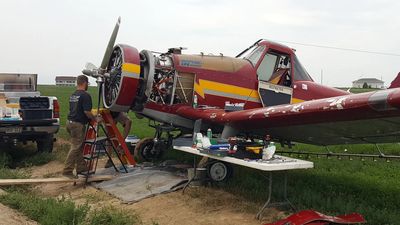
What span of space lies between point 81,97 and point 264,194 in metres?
3.71

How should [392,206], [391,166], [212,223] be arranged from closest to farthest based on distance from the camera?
[212,223] → [392,206] → [391,166]

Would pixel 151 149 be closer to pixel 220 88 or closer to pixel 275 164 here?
pixel 220 88

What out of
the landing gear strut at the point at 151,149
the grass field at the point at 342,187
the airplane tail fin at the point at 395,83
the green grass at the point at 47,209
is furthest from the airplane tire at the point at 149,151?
the airplane tail fin at the point at 395,83

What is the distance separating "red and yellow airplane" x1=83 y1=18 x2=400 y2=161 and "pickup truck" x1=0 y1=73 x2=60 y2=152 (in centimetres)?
258

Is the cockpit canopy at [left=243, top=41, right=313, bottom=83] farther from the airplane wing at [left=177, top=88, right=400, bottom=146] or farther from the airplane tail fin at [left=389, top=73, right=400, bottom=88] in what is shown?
the airplane tail fin at [left=389, top=73, right=400, bottom=88]

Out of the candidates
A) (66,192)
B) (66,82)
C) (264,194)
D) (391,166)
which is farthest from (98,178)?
(66,82)

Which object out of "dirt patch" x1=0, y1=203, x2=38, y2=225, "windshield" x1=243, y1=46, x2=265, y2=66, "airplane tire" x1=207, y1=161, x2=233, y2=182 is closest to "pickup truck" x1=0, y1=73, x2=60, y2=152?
"dirt patch" x1=0, y1=203, x2=38, y2=225

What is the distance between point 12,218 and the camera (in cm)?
536

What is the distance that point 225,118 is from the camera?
7633 mm

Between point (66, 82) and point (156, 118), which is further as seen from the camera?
point (66, 82)

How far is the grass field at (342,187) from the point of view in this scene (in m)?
5.99

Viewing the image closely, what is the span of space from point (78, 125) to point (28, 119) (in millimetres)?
2954

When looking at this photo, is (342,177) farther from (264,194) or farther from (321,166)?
(264,194)

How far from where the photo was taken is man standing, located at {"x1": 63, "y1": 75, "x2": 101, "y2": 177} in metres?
8.04
